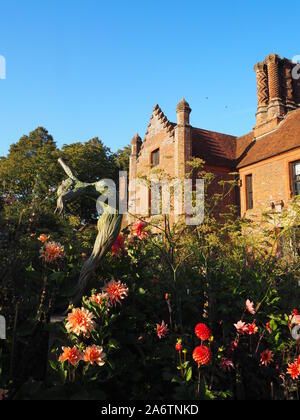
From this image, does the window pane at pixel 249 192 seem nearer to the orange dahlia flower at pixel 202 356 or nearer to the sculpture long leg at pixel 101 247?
the sculpture long leg at pixel 101 247

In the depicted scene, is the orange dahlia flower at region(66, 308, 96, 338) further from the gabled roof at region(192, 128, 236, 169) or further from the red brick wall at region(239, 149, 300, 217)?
the gabled roof at region(192, 128, 236, 169)

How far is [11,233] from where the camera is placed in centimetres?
312

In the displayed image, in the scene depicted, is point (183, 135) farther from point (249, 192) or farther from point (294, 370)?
point (294, 370)

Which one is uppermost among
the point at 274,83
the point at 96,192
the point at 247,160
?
the point at 274,83

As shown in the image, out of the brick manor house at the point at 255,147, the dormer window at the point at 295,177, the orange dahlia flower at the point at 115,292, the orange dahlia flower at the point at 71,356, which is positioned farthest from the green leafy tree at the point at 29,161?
the orange dahlia flower at the point at 71,356

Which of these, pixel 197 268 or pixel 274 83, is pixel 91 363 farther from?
pixel 274 83

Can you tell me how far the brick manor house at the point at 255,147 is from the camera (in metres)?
16.9

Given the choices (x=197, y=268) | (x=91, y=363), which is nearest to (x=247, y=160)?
(x=197, y=268)

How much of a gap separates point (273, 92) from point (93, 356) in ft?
74.7

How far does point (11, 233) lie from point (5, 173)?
26.5m

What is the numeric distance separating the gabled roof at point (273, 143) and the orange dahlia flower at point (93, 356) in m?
16.2
